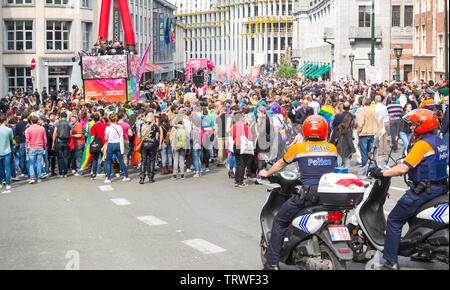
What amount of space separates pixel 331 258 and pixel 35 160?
11014mm

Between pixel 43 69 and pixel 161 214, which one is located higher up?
pixel 43 69

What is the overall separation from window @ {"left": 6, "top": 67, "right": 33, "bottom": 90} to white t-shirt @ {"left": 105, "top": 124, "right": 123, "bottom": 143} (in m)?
36.4

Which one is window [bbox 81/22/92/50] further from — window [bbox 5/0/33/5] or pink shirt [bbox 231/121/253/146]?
pink shirt [bbox 231/121/253/146]

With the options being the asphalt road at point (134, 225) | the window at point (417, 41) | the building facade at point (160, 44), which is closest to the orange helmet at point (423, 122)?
the asphalt road at point (134, 225)

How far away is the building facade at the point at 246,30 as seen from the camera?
146 m

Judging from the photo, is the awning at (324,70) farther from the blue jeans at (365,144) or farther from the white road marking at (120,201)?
the white road marking at (120,201)

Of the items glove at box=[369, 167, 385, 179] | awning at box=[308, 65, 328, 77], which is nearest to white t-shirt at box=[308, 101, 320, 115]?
glove at box=[369, 167, 385, 179]

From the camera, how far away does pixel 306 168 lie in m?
7.14

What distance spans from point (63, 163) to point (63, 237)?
7245 millimetres

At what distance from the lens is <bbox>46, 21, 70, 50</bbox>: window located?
50875mm

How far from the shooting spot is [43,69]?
50.6m

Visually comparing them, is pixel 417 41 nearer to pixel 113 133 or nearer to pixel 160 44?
pixel 160 44
